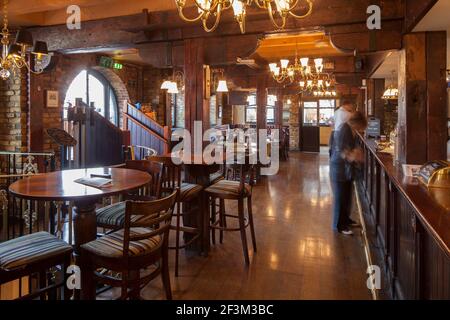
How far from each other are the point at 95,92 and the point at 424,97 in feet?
24.6

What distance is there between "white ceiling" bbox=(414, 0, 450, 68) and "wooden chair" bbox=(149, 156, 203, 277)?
252 centimetres

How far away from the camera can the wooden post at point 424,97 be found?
3477 mm

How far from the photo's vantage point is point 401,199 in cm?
269

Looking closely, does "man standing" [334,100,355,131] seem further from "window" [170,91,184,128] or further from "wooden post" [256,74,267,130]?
"window" [170,91,184,128]

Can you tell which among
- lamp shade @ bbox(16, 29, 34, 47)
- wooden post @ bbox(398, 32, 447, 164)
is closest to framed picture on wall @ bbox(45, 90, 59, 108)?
lamp shade @ bbox(16, 29, 34, 47)

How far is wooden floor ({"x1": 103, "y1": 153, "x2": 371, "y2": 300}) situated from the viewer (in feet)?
9.41

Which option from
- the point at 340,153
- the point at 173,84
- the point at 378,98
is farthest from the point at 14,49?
the point at 378,98

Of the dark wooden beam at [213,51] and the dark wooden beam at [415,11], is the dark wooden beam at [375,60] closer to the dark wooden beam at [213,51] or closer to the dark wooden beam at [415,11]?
the dark wooden beam at [415,11]

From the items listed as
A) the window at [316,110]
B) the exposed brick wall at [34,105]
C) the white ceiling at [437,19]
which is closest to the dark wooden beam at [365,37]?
the white ceiling at [437,19]

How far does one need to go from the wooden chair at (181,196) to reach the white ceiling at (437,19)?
2.52 m

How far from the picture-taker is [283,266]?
3.37 metres
